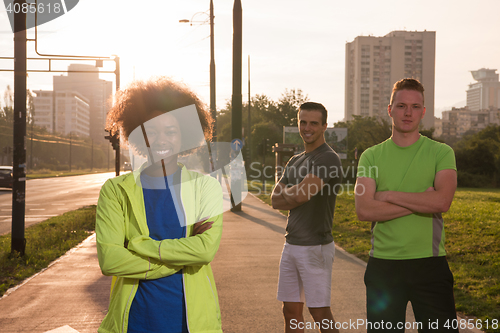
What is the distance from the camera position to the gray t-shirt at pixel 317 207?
11.6ft

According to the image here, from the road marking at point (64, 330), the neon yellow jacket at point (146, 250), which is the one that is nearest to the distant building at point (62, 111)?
the road marking at point (64, 330)

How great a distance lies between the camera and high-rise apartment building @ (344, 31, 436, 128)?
14375 centimetres

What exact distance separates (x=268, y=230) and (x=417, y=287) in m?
8.48

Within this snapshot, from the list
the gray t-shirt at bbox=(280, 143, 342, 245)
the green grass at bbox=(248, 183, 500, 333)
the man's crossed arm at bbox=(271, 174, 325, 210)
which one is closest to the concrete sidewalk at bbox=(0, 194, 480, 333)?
the green grass at bbox=(248, 183, 500, 333)

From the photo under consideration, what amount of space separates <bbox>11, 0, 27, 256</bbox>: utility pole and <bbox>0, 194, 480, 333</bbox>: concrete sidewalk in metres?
0.83

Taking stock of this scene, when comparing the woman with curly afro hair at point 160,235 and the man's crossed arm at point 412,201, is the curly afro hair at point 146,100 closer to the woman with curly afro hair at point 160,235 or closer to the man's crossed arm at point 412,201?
the woman with curly afro hair at point 160,235

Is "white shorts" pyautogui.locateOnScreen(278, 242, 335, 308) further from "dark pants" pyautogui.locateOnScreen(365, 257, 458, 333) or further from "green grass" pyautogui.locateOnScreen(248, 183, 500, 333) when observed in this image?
"green grass" pyautogui.locateOnScreen(248, 183, 500, 333)

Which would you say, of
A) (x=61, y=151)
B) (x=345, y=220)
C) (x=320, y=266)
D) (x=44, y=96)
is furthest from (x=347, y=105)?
(x=320, y=266)

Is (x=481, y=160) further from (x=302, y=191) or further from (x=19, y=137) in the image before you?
(x=302, y=191)

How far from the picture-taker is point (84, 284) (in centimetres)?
609

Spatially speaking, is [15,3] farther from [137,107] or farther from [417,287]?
[417,287]

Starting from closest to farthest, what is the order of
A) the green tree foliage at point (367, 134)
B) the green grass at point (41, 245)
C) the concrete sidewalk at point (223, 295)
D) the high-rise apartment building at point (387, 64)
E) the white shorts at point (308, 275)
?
1. the white shorts at point (308, 275)
2. the concrete sidewalk at point (223, 295)
3. the green grass at point (41, 245)
4. the green tree foliage at point (367, 134)
5. the high-rise apartment building at point (387, 64)

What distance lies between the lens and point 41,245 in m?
8.99

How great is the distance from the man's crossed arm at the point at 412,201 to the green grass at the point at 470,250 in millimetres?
2155
